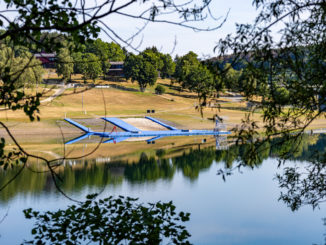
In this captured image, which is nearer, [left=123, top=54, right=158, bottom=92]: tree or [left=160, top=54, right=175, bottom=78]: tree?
[left=123, top=54, right=158, bottom=92]: tree

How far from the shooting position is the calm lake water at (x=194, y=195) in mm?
18078

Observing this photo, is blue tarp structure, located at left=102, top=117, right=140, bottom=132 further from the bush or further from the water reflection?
the bush

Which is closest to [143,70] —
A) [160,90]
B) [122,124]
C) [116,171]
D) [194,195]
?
[160,90]

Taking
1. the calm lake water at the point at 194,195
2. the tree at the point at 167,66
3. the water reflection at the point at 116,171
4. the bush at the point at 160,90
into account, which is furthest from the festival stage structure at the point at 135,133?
the tree at the point at 167,66

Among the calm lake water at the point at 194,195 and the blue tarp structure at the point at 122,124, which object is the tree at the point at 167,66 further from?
the calm lake water at the point at 194,195

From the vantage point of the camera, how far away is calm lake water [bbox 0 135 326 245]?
18078 mm

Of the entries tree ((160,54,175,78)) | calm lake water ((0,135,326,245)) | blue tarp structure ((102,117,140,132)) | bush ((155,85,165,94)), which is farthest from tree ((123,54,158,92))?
calm lake water ((0,135,326,245))

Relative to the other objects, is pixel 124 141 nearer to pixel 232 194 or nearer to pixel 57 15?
pixel 232 194

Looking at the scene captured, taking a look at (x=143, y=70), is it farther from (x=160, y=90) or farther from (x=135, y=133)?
(x=135, y=133)

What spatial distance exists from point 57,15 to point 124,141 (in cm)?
4170

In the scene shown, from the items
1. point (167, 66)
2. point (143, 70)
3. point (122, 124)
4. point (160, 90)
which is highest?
point (167, 66)

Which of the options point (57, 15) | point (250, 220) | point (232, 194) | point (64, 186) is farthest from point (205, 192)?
point (57, 15)

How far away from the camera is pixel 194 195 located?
2433cm

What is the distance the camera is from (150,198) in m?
23.0
